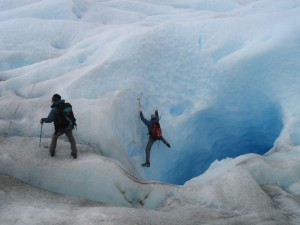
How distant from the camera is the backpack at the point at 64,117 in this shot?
848 cm

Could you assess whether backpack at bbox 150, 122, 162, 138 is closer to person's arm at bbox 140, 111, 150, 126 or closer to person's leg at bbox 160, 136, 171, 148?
person's leg at bbox 160, 136, 171, 148

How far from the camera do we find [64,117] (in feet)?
28.1

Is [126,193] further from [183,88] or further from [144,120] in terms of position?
[183,88]

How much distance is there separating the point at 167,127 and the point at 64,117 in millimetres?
4479

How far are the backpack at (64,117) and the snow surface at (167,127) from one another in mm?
744

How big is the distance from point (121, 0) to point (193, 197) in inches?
823

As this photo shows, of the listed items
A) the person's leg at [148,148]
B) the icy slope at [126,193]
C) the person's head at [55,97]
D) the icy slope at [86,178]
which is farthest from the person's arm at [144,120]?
the person's head at [55,97]

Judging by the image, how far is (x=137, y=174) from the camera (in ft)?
33.4

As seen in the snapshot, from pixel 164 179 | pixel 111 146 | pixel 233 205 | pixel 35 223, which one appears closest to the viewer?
pixel 35 223

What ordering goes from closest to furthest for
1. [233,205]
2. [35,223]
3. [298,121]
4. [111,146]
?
[35,223], [233,205], [111,146], [298,121]

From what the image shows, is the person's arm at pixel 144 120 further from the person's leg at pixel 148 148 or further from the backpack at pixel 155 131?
the person's leg at pixel 148 148

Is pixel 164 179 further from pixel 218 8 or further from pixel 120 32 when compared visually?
pixel 218 8

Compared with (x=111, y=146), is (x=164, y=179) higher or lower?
lower

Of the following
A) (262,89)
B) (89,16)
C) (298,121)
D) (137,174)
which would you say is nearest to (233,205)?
(137,174)
